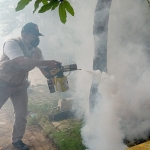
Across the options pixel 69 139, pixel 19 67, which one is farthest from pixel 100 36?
pixel 69 139

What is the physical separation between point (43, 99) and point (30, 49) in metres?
3.33

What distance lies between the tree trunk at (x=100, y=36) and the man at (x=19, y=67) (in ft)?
4.16

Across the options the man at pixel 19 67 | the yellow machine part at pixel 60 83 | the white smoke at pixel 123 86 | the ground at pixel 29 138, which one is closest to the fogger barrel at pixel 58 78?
the yellow machine part at pixel 60 83

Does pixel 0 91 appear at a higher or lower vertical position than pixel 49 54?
lower

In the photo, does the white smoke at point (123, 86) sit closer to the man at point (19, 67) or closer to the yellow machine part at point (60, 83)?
the yellow machine part at point (60, 83)

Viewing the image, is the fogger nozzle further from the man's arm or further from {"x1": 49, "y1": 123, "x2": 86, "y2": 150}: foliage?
{"x1": 49, "y1": 123, "x2": 86, "y2": 150}: foliage

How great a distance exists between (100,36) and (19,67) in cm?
181

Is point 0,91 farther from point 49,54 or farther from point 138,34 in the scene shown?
point 49,54


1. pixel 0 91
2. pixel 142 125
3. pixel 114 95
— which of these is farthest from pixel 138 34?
pixel 0 91

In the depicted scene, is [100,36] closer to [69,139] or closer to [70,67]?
[70,67]

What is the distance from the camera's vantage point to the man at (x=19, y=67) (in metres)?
3.20

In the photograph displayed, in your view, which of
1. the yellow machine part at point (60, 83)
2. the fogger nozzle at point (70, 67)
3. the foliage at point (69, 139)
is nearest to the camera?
the fogger nozzle at point (70, 67)

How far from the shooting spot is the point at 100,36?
4121 mm

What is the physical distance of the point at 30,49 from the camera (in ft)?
12.0
